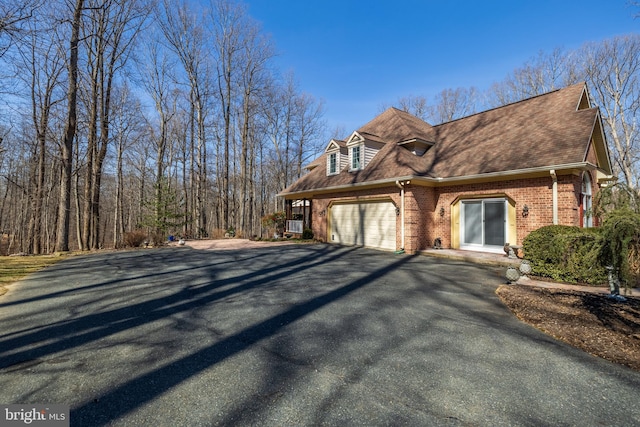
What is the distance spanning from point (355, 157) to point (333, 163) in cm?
→ 177

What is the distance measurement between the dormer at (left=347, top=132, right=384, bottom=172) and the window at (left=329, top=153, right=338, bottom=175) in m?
1.05

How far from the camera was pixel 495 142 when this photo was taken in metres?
11.9

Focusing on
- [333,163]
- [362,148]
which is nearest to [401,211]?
[362,148]

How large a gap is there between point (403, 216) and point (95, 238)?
19191 mm

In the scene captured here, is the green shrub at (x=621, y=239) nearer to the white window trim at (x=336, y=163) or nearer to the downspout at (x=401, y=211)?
the downspout at (x=401, y=211)

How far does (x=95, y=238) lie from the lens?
18.1 meters

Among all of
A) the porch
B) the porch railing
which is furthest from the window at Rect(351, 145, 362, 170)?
the porch railing

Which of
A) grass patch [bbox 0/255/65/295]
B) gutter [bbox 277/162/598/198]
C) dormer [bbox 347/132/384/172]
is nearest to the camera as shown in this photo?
grass patch [bbox 0/255/65/295]

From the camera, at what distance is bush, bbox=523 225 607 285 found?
19.7 feet

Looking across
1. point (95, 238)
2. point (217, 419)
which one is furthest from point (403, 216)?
point (95, 238)

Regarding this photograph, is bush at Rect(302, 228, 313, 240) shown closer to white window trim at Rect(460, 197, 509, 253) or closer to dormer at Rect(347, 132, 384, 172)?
dormer at Rect(347, 132, 384, 172)

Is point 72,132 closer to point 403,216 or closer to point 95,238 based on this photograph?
point 95,238

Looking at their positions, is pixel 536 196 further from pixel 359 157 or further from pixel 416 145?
pixel 359 157

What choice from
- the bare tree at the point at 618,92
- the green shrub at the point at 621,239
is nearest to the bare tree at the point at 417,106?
the bare tree at the point at 618,92
